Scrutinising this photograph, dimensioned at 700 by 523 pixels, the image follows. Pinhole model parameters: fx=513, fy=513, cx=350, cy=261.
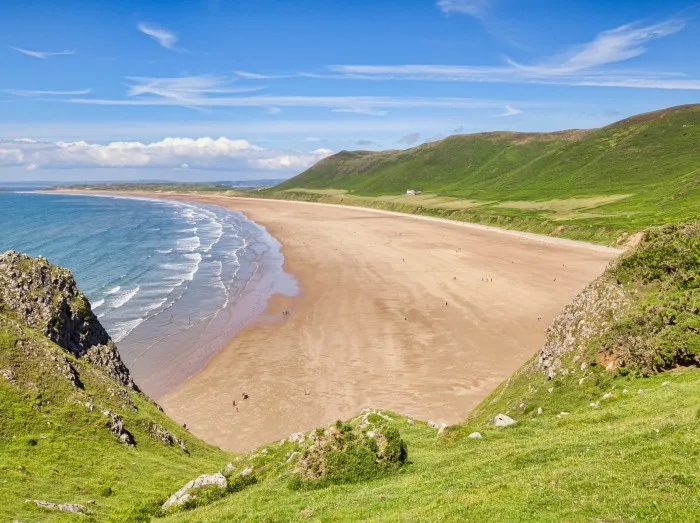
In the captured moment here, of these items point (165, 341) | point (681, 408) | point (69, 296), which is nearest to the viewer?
point (681, 408)

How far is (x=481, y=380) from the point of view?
141ft

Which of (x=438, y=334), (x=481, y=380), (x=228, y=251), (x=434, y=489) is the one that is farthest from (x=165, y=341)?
(x=228, y=251)

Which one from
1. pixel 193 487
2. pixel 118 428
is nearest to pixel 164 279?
pixel 118 428

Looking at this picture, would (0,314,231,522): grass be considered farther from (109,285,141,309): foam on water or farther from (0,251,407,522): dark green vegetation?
(109,285,141,309): foam on water

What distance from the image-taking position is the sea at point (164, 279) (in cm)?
5206

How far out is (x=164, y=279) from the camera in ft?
275

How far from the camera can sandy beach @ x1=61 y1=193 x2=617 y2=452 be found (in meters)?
38.6

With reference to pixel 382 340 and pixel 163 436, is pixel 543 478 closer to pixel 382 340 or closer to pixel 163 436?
pixel 163 436

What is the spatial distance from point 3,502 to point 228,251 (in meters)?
99.4

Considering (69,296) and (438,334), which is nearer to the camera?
(69,296)

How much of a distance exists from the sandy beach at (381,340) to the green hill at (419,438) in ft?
28.9

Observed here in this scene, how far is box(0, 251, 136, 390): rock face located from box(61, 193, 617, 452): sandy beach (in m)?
9.55

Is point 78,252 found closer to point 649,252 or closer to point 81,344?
point 81,344

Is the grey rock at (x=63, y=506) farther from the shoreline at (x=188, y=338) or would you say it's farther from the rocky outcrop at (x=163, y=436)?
the shoreline at (x=188, y=338)
